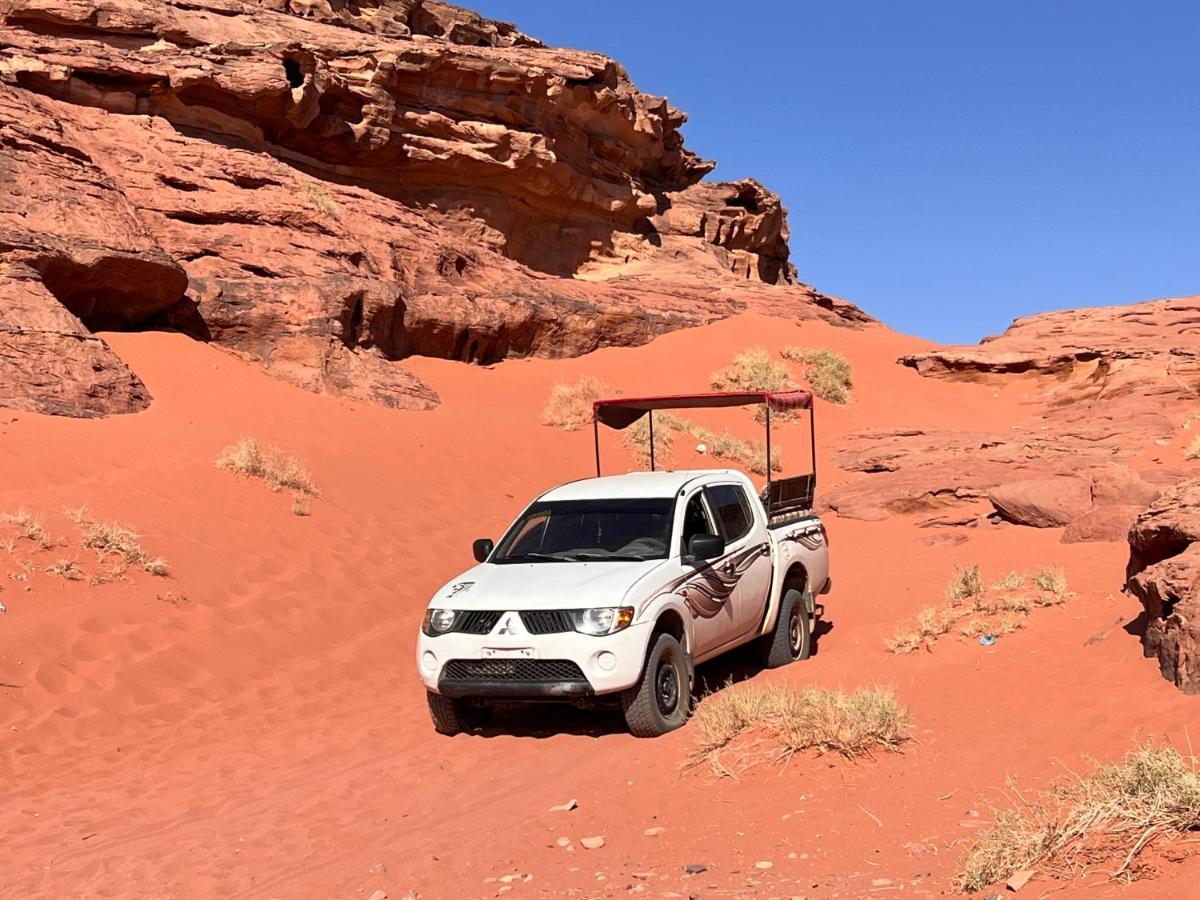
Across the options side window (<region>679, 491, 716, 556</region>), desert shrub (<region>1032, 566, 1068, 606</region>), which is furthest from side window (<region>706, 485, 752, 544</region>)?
desert shrub (<region>1032, 566, 1068, 606</region>)

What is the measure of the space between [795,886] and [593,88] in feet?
97.6

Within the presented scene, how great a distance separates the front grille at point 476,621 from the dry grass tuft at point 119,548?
502 cm

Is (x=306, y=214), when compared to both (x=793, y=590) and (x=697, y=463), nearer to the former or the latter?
(x=697, y=463)

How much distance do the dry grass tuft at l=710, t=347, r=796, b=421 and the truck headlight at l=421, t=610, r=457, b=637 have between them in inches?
706

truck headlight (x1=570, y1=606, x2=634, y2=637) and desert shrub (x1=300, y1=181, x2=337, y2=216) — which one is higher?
desert shrub (x1=300, y1=181, x2=337, y2=216)

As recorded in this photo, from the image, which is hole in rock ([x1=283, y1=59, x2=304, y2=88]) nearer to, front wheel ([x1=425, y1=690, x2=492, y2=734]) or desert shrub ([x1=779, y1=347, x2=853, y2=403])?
desert shrub ([x1=779, y1=347, x2=853, y2=403])

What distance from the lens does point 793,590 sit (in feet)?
30.7

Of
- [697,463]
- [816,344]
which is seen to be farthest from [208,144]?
[816,344]

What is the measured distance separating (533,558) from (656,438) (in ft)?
40.2

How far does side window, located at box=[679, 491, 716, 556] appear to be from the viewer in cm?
824

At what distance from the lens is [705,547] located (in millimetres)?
7602

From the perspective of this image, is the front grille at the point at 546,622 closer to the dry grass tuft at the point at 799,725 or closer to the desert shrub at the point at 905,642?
the dry grass tuft at the point at 799,725

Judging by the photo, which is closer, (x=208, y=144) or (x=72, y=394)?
(x=72, y=394)

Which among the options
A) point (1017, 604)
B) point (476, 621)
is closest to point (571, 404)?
point (1017, 604)
